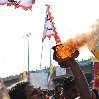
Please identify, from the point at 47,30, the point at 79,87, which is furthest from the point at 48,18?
the point at 79,87

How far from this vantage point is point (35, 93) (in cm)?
372

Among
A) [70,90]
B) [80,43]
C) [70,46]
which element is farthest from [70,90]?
[70,46]

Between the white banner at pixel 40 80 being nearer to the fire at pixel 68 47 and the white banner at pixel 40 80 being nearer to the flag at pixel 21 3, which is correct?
the flag at pixel 21 3

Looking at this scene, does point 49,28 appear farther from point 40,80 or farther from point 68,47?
point 68,47

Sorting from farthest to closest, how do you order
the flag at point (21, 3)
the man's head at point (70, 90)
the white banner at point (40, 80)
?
the white banner at point (40, 80)
the flag at point (21, 3)
the man's head at point (70, 90)

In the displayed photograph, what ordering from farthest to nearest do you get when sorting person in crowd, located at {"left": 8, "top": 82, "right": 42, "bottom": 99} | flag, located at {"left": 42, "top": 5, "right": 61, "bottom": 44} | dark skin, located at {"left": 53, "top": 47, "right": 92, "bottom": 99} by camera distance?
flag, located at {"left": 42, "top": 5, "right": 61, "bottom": 44} < dark skin, located at {"left": 53, "top": 47, "right": 92, "bottom": 99} < person in crowd, located at {"left": 8, "top": 82, "right": 42, "bottom": 99}

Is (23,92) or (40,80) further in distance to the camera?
(40,80)

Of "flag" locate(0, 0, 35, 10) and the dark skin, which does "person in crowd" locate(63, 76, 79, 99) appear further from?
"flag" locate(0, 0, 35, 10)

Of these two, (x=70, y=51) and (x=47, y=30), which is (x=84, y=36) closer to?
(x=70, y=51)

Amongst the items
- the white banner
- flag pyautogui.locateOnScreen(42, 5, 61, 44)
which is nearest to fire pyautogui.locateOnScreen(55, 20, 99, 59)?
flag pyautogui.locateOnScreen(42, 5, 61, 44)

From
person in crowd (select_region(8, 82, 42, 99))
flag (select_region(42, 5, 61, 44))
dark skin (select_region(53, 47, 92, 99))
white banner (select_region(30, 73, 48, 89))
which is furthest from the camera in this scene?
white banner (select_region(30, 73, 48, 89))

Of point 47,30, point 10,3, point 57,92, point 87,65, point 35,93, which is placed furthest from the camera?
point 87,65

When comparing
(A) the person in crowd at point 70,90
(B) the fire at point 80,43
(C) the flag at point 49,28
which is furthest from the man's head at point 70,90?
(C) the flag at point 49,28

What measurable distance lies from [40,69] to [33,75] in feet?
54.8
